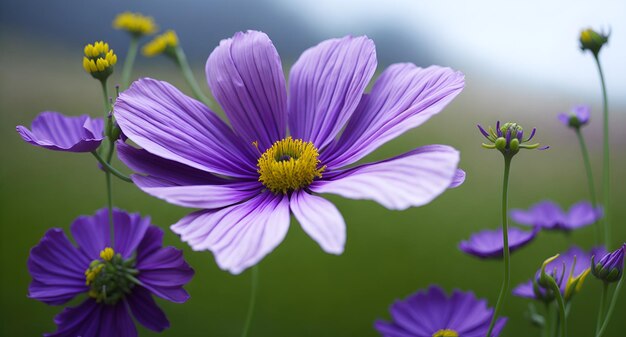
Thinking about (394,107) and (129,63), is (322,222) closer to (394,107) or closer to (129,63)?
(394,107)

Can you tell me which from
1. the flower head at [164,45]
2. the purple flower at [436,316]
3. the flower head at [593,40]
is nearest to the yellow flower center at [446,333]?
the purple flower at [436,316]

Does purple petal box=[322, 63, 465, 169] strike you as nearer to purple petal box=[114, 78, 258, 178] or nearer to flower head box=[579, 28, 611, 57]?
purple petal box=[114, 78, 258, 178]

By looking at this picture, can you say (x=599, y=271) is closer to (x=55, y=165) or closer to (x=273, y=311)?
(x=273, y=311)

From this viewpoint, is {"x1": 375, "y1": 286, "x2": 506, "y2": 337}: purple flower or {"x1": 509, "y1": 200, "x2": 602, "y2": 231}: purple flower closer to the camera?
{"x1": 375, "y1": 286, "x2": 506, "y2": 337}: purple flower

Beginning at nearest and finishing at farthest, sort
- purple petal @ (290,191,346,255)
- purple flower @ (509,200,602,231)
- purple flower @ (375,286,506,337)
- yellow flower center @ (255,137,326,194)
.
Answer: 1. purple petal @ (290,191,346,255)
2. yellow flower center @ (255,137,326,194)
3. purple flower @ (375,286,506,337)
4. purple flower @ (509,200,602,231)

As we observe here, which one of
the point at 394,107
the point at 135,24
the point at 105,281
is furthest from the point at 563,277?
the point at 135,24

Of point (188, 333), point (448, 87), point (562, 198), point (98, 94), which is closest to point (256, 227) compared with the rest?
point (448, 87)

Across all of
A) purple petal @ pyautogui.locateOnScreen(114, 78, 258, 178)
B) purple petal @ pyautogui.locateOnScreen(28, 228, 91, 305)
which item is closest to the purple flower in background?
purple petal @ pyautogui.locateOnScreen(114, 78, 258, 178)
